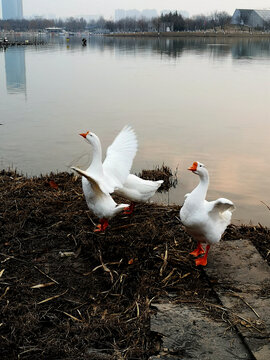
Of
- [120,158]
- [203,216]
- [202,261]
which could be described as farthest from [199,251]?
[120,158]

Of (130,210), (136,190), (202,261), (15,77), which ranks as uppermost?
(15,77)

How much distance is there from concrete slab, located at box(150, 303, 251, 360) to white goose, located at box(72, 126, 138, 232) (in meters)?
1.53

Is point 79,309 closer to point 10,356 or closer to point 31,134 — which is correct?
point 10,356

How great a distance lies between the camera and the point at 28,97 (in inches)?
688

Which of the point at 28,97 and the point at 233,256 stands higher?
the point at 28,97

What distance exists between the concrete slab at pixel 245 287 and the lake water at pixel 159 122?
2288mm

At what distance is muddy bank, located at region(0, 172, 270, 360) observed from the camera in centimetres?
318

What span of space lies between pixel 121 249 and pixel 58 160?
18.7 feet

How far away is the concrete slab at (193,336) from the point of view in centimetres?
300

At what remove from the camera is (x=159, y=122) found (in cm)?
1327

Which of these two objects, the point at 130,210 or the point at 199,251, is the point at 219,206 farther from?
the point at 130,210

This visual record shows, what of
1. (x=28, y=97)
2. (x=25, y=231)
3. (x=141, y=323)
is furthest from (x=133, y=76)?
(x=141, y=323)

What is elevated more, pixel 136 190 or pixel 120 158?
pixel 120 158

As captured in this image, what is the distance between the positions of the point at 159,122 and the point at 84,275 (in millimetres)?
9661
